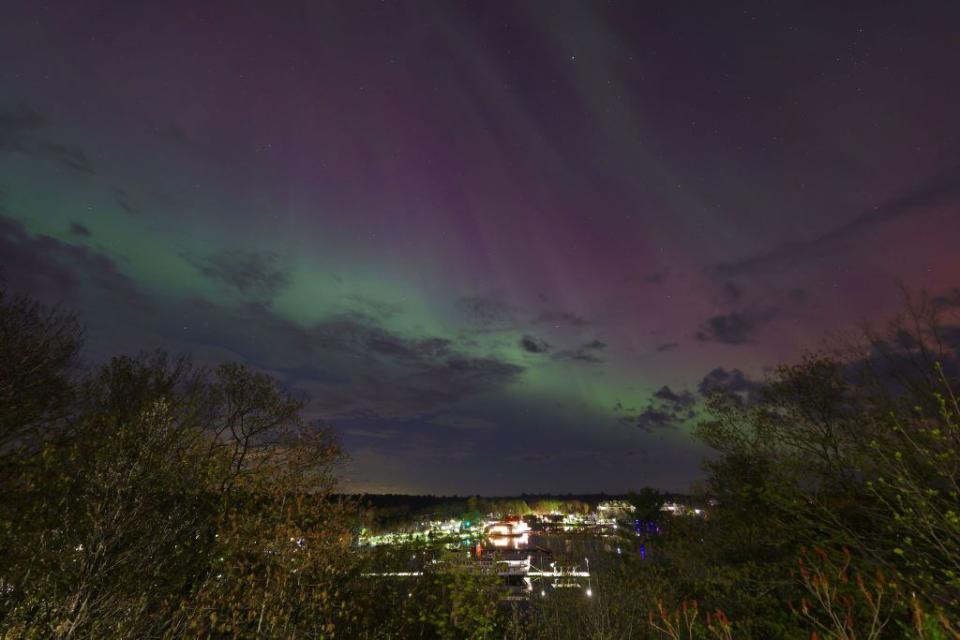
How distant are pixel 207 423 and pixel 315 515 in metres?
10.4

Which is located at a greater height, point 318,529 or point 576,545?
point 318,529

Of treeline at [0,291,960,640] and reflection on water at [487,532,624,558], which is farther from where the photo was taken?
reflection on water at [487,532,624,558]

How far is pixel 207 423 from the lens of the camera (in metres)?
24.8

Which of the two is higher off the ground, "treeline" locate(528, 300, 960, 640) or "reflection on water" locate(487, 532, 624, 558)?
"treeline" locate(528, 300, 960, 640)

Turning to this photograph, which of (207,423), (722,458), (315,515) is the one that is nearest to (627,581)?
(722,458)

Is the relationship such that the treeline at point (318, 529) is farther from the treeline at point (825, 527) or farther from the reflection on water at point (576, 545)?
the reflection on water at point (576, 545)

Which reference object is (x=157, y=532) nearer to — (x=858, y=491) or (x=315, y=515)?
(x=315, y=515)

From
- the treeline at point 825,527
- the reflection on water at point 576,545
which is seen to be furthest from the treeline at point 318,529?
the reflection on water at point 576,545

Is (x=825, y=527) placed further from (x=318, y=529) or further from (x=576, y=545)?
(x=576, y=545)

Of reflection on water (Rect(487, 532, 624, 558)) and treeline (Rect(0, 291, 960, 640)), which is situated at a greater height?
treeline (Rect(0, 291, 960, 640))

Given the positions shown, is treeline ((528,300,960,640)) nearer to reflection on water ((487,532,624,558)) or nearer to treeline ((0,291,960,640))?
treeline ((0,291,960,640))

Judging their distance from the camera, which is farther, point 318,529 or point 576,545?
point 576,545

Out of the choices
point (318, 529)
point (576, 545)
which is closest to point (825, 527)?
point (318, 529)

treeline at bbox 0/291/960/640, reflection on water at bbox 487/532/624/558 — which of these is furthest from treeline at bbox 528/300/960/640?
reflection on water at bbox 487/532/624/558
